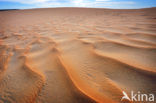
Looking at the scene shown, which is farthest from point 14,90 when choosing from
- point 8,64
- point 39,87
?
point 8,64

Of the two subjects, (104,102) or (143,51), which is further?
(143,51)

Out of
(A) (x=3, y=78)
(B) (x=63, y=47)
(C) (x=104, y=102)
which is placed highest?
(B) (x=63, y=47)

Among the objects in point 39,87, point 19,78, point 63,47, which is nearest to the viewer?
point 39,87

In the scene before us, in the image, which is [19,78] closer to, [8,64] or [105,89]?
[8,64]

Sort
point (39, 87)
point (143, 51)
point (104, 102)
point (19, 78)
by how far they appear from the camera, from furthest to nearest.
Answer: point (143, 51)
point (19, 78)
point (39, 87)
point (104, 102)

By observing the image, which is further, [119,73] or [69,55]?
[69,55]

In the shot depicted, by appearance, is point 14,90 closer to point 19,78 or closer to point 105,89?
point 19,78

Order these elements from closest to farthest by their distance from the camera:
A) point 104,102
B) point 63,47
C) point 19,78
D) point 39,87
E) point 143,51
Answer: point 104,102 → point 39,87 → point 19,78 → point 143,51 → point 63,47

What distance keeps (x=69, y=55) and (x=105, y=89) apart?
2.00 ft

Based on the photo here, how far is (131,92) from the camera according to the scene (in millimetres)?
635

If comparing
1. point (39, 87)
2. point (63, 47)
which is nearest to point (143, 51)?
point (63, 47)

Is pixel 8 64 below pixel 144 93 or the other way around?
the other way around

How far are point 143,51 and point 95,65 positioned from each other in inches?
25.3

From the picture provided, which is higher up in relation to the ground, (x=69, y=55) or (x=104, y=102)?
(x=69, y=55)
